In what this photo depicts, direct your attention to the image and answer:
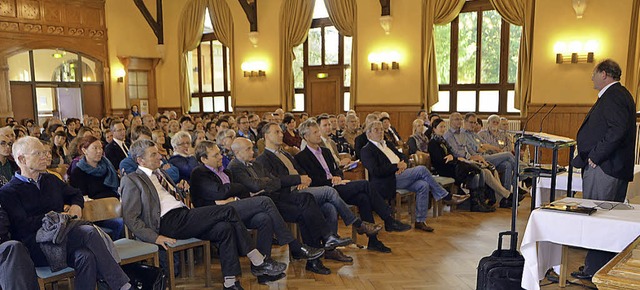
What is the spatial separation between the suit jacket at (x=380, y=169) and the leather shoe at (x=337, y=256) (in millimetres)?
976

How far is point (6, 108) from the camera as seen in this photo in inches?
458

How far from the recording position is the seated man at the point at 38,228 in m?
2.74

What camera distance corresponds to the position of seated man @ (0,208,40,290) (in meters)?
2.47

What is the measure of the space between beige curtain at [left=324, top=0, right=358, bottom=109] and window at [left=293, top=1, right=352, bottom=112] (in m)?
0.33

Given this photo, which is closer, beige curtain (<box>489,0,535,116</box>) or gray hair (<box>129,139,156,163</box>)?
gray hair (<box>129,139,156,163</box>)

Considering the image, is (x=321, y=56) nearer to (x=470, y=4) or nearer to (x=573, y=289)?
(x=470, y=4)

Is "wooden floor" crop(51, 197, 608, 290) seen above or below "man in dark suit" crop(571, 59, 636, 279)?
below

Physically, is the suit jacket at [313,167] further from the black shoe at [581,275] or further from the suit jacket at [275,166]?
the black shoe at [581,275]

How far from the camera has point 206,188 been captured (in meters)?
3.62

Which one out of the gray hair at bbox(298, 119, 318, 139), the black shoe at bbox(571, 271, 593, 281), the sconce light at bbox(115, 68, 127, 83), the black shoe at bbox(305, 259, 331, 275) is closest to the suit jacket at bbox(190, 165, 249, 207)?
the black shoe at bbox(305, 259, 331, 275)

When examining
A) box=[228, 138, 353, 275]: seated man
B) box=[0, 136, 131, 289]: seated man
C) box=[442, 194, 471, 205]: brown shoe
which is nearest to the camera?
box=[0, 136, 131, 289]: seated man

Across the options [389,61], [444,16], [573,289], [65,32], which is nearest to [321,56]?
[389,61]

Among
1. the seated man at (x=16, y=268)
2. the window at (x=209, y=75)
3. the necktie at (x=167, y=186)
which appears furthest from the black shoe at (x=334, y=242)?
the window at (x=209, y=75)

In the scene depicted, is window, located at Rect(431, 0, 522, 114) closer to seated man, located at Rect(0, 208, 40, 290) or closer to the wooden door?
the wooden door
